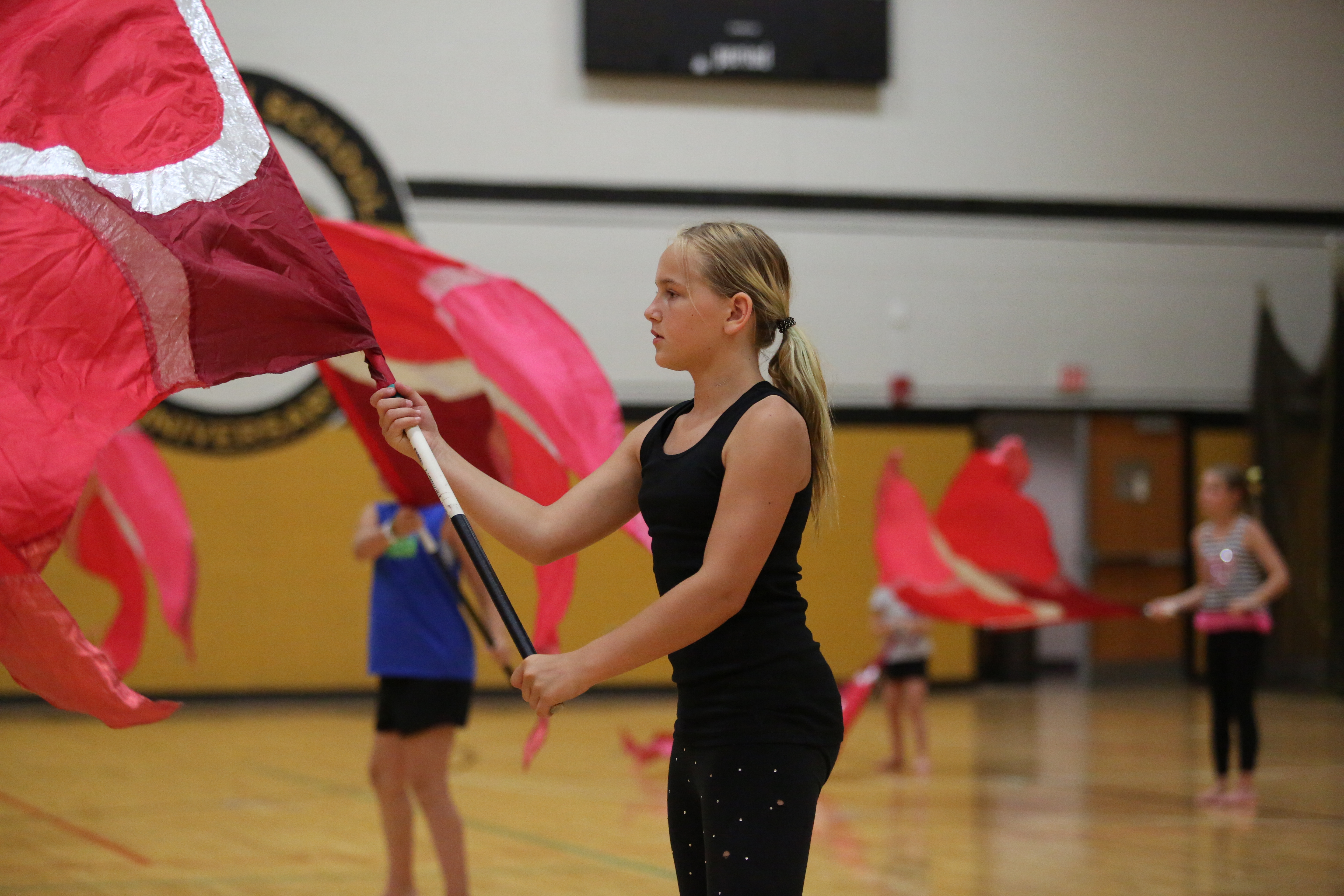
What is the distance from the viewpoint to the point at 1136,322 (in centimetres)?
1354

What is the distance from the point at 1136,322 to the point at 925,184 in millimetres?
2552

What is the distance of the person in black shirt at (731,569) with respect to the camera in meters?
2.04

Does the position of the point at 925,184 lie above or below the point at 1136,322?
above

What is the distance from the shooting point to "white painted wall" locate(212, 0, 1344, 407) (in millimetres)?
12195

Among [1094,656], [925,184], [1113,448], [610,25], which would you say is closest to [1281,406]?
[1113,448]

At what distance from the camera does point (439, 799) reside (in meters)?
4.38

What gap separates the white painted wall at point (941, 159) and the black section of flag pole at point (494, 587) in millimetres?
9837

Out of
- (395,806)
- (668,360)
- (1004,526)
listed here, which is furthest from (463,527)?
(1004,526)

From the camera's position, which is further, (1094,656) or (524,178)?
(1094,656)

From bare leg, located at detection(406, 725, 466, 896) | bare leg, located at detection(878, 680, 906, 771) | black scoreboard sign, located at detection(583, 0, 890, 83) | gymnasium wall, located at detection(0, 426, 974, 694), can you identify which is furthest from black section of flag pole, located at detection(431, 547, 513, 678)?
black scoreboard sign, located at detection(583, 0, 890, 83)

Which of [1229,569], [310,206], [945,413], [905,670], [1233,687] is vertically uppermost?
[310,206]

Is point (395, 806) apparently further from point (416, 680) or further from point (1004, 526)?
point (1004, 526)

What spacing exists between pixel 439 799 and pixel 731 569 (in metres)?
2.67

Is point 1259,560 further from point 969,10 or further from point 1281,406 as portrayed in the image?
point 969,10
